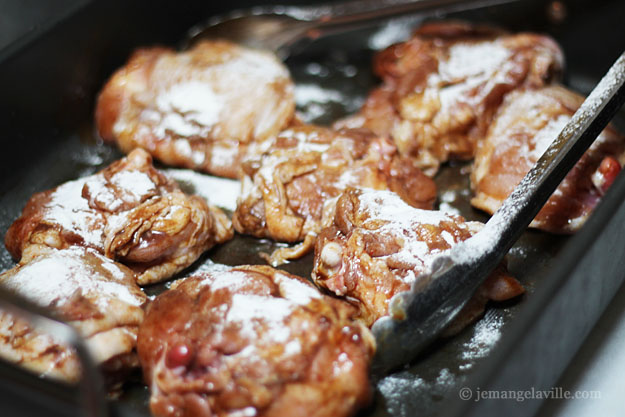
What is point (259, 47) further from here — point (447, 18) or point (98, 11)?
point (447, 18)

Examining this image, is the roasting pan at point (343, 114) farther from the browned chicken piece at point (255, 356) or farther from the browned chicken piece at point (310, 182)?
the browned chicken piece at point (255, 356)

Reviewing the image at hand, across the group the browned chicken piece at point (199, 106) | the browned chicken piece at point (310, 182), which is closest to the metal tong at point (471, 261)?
the browned chicken piece at point (310, 182)

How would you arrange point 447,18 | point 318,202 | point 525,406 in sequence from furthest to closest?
point 447,18 → point 318,202 → point 525,406

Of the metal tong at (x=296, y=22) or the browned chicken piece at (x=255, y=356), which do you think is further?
the metal tong at (x=296, y=22)

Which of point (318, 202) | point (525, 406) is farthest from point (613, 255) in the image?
point (318, 202)

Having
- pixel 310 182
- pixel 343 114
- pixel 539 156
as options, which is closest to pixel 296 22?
pixel 343 114

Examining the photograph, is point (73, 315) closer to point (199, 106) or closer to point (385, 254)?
point (385, 254)
